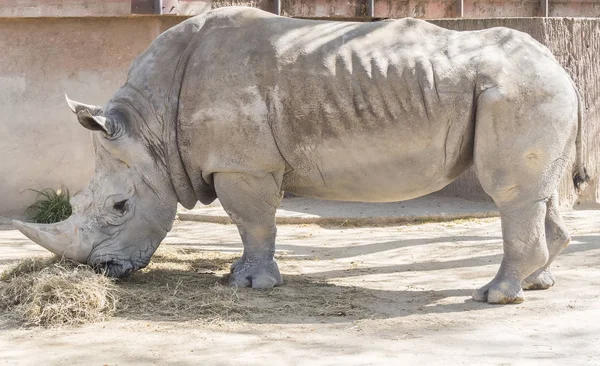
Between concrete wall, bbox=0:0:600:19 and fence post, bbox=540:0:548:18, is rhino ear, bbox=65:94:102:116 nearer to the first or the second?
concrete wall, bbox=0:0:600:19

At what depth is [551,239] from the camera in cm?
727

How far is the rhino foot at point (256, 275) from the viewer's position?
7336 mm

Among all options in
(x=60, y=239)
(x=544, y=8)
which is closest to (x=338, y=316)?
(x=60, y=239)

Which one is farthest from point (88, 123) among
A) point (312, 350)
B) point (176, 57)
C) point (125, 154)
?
point (312, 350)

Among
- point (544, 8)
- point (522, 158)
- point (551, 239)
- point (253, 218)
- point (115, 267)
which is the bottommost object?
point (115, 267)

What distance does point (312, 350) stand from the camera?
5.64 metres

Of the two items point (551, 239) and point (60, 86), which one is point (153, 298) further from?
point (60, 86)

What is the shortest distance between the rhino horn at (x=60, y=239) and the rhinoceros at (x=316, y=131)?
0.01 metres

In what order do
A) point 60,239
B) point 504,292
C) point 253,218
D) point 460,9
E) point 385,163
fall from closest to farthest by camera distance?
point 504,292, point 385,163, point 60,239, point 253,218, point 460,9

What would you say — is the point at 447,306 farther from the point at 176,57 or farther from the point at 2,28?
the point at 2,28

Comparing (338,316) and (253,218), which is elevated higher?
(253,218)

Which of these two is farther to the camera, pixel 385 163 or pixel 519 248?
pixel 385 163

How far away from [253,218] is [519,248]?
6.44ft

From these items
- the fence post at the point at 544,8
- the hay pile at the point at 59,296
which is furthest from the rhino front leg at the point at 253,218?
the fence post at the point at 544,8
